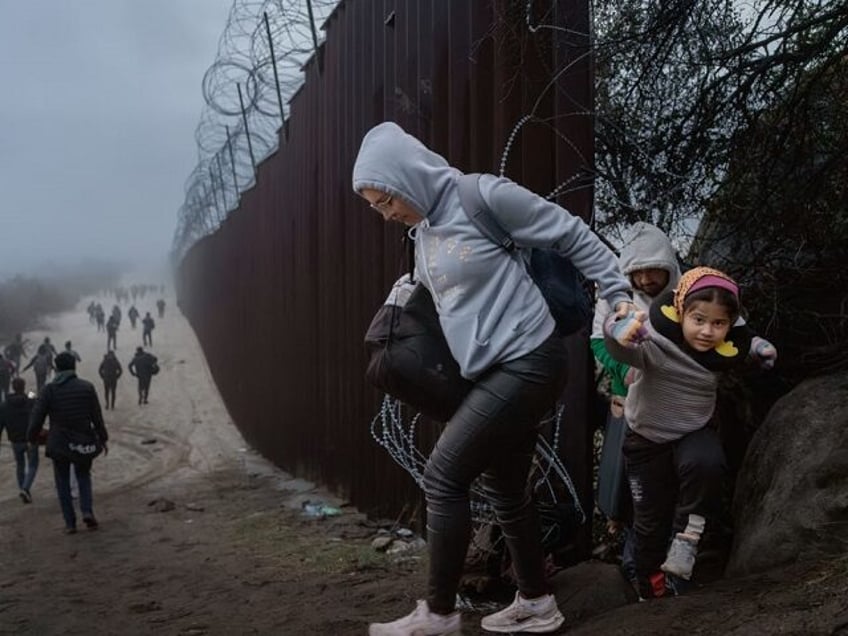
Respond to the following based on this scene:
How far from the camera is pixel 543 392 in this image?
103 inches

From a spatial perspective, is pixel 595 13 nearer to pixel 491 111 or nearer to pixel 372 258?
pixel 491 111

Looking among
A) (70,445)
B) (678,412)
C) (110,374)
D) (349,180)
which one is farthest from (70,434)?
(110,374)

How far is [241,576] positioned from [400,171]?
320 centimetres

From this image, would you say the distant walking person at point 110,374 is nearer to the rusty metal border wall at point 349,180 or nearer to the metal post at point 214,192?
the metal post at point 214,192

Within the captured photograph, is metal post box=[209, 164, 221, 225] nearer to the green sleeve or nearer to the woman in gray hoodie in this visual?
the green sleeve

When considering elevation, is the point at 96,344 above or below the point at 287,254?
below

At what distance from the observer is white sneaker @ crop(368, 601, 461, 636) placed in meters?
2.70

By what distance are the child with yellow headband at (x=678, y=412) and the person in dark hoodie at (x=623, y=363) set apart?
162 mm

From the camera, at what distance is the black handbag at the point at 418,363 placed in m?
2.68

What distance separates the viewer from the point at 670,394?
298 centimetres

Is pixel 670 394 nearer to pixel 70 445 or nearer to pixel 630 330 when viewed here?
pixel 630 330

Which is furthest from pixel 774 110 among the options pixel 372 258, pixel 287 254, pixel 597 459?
pixel 287 254

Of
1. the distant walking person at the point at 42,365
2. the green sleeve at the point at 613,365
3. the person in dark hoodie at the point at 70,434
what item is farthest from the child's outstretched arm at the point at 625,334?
the distant walking person at the point at 42,365

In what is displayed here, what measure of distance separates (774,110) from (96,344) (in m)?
33.5
